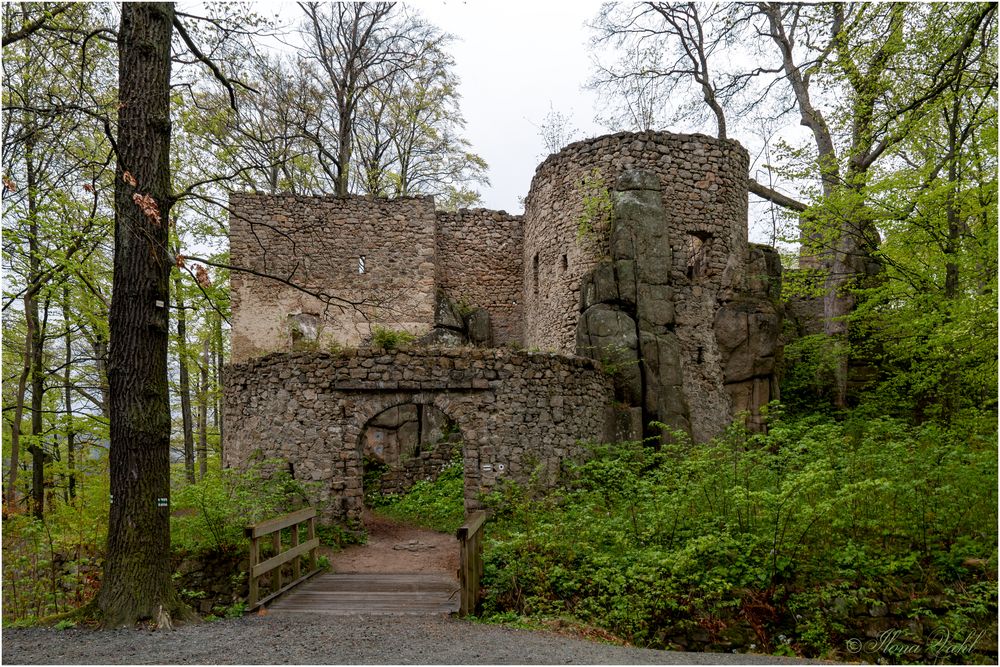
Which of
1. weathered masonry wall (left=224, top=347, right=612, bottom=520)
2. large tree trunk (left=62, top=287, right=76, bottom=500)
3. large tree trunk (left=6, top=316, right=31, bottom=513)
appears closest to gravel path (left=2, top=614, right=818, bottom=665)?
weathered masonry wall (left=224, top=347, right=612, bottom=520)

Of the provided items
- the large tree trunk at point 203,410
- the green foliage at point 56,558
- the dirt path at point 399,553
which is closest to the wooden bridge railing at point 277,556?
the dirt path at point 399,553

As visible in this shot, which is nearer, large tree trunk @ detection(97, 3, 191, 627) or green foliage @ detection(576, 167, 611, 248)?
large tree trunk @ detection(97, 3, 191, 627)

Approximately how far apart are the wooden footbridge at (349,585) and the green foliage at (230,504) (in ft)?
1.59

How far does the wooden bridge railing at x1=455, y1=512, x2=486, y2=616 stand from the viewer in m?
6.54

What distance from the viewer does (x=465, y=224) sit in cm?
1784

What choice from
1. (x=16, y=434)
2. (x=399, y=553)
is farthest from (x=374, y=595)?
(x=16, y=434)

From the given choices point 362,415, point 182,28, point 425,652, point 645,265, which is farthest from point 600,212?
point 425,652

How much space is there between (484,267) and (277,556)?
38.2ft

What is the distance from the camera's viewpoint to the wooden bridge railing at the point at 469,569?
257 inches

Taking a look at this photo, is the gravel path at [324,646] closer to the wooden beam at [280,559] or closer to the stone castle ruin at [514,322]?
the wooden beam at [280,559]

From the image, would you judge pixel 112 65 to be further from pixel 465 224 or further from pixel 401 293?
pixel 465 224

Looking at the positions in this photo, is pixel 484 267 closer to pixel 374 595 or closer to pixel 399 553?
pixel 399 553

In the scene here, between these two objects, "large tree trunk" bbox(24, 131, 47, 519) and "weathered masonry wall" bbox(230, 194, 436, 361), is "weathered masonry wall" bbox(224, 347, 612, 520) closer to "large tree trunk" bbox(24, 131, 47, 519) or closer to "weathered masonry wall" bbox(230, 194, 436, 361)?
"large tree trunk" bbox(24, 131, 47, 519)

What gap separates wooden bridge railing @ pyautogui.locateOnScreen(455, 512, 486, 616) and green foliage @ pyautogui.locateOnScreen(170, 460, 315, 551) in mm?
2636
